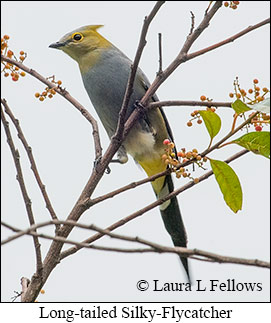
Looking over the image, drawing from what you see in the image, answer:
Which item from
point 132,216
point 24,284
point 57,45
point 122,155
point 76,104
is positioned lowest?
point 24,284

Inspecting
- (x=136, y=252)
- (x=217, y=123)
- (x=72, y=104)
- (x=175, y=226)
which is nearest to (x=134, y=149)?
(x=175, y=226)

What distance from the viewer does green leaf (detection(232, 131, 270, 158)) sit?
1.57 m

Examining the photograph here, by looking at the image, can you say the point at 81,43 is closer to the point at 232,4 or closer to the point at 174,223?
Answer: the point at 174,223

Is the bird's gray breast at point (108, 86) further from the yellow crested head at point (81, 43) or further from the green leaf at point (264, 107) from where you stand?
the green leaf at point (264, 107)

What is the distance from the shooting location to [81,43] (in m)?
3.90

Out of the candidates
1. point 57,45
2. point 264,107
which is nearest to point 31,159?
point 264,107

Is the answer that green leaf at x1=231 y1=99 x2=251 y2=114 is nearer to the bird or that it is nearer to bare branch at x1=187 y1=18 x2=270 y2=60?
bare branch at x1=187 y1=18 x2=270 y2=60

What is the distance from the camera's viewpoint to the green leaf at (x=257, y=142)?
5.16 feet

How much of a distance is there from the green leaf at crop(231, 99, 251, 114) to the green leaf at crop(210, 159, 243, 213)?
209mm

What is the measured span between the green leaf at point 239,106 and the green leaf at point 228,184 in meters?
0.21

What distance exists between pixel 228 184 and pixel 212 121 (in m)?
0.22

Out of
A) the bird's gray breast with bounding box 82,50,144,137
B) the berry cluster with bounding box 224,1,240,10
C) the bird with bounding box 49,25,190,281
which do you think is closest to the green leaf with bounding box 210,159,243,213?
the berry cluster with bounding box 224,1,240,10

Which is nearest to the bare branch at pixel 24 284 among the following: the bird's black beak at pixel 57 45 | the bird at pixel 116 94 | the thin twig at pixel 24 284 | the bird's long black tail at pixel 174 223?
the thin twig at pixel 24 284

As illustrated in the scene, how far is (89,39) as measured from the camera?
3947 millimetres
